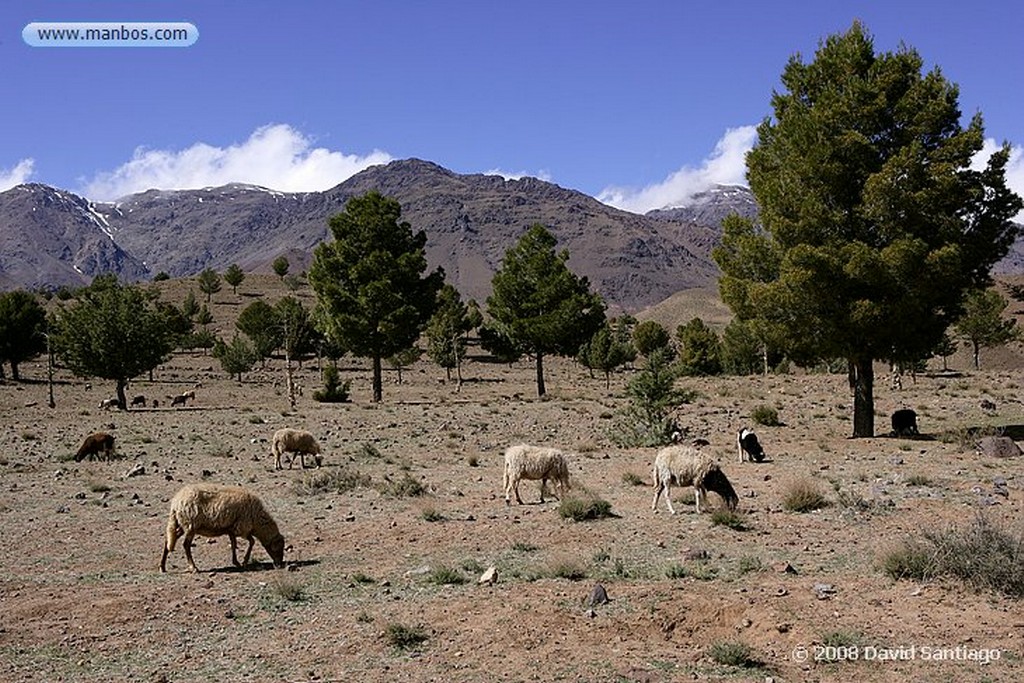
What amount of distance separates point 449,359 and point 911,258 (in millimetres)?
57522

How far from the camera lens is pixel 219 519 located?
478 inches

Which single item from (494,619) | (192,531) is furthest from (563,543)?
(192,531)

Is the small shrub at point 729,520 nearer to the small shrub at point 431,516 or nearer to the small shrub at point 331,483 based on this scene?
the small shrub at point 431,516

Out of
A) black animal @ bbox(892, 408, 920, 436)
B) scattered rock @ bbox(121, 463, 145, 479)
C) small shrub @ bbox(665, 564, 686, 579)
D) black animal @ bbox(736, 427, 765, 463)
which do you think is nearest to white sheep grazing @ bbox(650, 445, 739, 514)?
small shrub @ bbox(665, 564, 686, 579)

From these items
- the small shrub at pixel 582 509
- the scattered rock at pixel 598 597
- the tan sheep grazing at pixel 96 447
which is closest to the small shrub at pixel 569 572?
the scattered rock at pixel 598 597

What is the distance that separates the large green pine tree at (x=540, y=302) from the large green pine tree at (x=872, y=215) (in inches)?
830

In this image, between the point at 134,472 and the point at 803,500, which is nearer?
the point at 803,500

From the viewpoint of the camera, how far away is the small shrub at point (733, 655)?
8.17 m

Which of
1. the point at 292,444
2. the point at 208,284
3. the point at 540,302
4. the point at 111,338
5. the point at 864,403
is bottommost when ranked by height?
the point at 292,444

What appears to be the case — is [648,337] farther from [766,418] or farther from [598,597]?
[598,597]

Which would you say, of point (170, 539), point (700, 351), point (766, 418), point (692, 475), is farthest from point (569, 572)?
point (700, 351)

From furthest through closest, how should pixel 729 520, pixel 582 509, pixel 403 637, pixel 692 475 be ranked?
pixel 692 475, pixel 582 509, pixel 729 520, pixel 403 637

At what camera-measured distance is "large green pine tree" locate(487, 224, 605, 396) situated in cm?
4606

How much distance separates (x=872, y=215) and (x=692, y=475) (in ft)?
40.2
